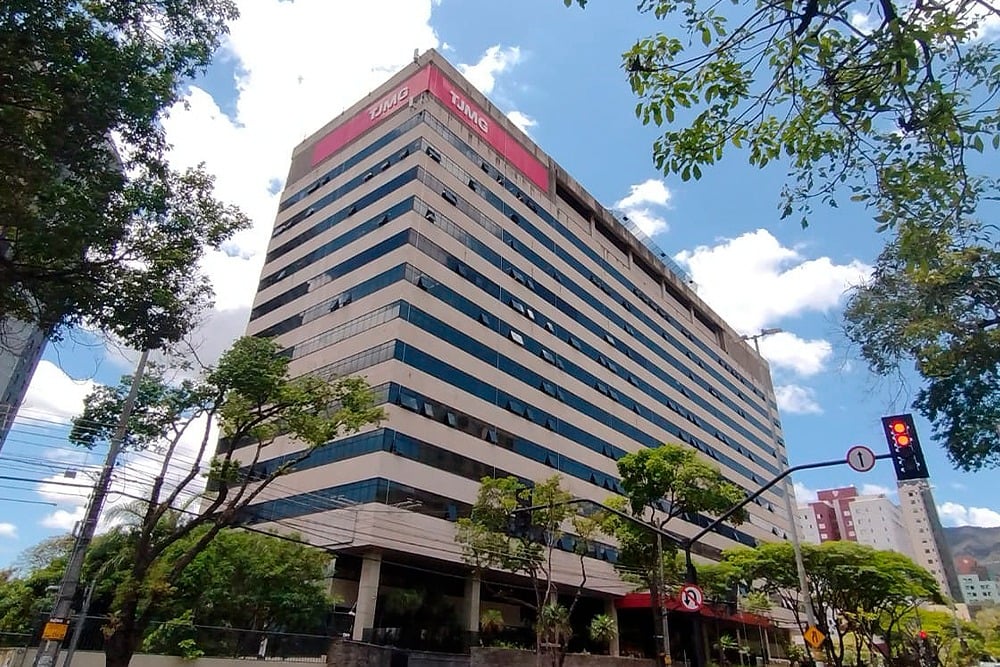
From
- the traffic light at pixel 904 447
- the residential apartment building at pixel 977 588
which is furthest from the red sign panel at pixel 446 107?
the residential apartment building at pixel 977 588

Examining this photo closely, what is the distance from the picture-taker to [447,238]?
110ft

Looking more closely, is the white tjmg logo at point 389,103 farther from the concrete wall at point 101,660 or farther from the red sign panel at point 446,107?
the concrete wall at point 101,660

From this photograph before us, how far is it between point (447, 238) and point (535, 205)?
1142 cm

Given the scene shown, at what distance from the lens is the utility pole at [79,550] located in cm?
1160

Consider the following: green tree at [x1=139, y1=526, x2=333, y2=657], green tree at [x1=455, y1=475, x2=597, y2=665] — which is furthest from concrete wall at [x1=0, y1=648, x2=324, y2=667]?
green tree at [x1=455, y1=475, x2=597, y2=665]

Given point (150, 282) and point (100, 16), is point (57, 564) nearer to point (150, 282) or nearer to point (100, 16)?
point (150, 282)

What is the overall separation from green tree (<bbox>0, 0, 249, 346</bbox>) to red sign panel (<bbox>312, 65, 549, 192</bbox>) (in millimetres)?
30412

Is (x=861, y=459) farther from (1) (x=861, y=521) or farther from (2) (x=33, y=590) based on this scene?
(1) (x=861, y=521)

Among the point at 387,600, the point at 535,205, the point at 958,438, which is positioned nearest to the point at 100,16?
the point at 958,438

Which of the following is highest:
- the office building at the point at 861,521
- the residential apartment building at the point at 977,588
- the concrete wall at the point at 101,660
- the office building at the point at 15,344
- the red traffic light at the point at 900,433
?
the office building at the point at 861,521

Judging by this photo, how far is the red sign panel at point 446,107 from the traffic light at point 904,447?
109 feet

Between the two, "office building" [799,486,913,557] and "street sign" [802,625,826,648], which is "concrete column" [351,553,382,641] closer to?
"street sign" [802,625,826,648]

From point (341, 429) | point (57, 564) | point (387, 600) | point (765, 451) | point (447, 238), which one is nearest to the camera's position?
point (57, 564)

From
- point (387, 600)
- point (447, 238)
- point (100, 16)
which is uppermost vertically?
point (447, 238)
